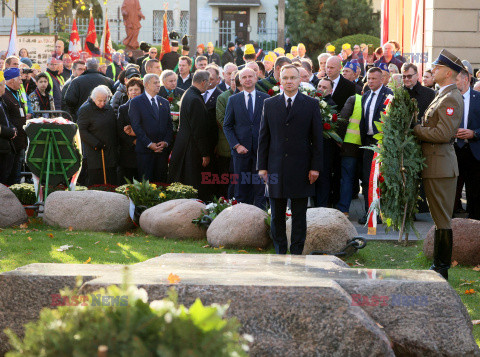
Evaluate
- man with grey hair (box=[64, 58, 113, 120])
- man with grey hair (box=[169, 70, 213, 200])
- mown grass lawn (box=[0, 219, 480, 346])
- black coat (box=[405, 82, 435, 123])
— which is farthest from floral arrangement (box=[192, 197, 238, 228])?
man with grey hair (box=[64, 58, 113, 120])

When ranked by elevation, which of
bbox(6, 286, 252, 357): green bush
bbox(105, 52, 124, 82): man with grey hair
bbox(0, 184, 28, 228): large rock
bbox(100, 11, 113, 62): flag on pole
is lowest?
bbox(0, 184, 28, 228): large rock

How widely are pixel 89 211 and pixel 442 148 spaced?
5.55 meters

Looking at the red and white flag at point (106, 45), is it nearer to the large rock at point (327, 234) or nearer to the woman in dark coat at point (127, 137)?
the woman in dark coat at point (127, 137)

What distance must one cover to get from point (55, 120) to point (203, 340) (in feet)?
33.9

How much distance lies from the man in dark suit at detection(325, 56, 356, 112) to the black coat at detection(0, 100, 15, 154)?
17.0ft

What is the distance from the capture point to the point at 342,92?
1378 cm

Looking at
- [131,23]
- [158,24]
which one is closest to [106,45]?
[131,23]

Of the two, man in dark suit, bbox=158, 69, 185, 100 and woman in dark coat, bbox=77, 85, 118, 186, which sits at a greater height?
man in dark suit, bbox=158, 69, 185, 100

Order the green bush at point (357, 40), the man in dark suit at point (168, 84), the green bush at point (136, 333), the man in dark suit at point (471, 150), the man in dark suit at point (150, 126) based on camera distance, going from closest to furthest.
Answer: the green bush at point (136, 333) < the man in dark suit at point (471, 150) < the man in dark suit at point (150, 126) < the man in dark suit at point (168, 84) < the green bush at point (357, 40)

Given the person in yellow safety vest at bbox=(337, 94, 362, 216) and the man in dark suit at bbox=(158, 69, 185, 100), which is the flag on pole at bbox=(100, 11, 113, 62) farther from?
the person in yellow safety vest at bbox=(337, 94, 362, 216)

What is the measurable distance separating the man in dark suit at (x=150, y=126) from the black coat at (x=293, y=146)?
4522 millimetres

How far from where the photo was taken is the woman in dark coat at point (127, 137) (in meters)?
13.7

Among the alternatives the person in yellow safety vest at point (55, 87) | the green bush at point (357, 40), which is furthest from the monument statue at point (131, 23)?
the person in yellow safety vest at point (55, 87)

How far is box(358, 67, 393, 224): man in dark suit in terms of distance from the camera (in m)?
12.5
